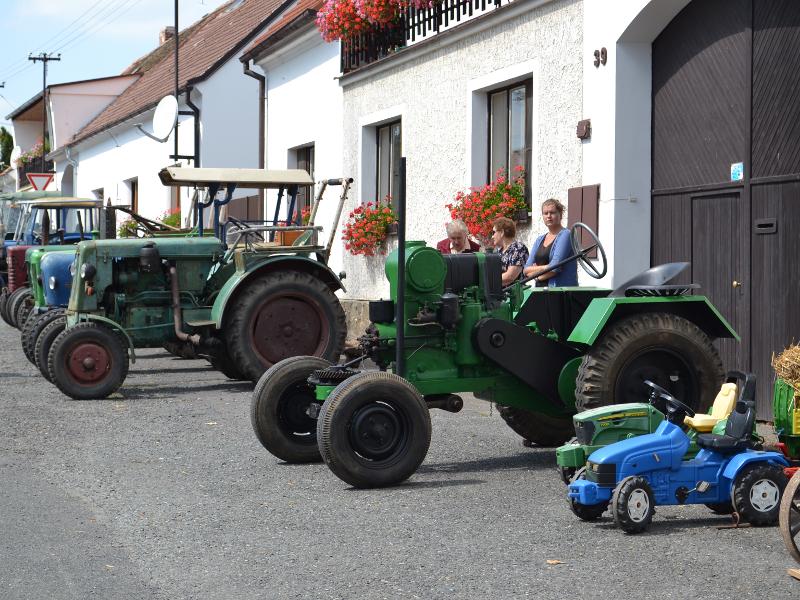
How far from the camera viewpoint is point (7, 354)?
16.5 m

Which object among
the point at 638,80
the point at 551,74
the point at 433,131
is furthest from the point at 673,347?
the point at 433,131

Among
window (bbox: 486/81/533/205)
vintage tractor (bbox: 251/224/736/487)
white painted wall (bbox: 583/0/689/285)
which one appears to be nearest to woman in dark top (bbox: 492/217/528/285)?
white painted wall (bbox: 583/0/689/285)

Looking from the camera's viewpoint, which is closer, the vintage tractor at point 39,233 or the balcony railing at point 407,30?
the balcony railing at point 407,30

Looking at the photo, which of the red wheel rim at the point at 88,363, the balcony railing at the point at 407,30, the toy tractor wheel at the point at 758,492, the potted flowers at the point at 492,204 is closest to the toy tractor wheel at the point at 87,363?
the red wheel rim at the point at 88,363

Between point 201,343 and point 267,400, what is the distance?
4.78 meters

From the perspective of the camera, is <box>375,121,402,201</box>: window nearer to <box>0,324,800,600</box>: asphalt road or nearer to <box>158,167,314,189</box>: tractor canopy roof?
<box>158,167,314,189</box>: tractor canopy roof

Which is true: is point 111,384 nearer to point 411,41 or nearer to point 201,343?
point 201,343

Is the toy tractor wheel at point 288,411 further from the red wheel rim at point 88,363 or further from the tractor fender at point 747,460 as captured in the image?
the red wheel rim at point 88,363

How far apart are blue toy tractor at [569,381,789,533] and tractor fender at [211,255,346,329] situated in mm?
6656

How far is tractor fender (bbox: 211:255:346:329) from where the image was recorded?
1226 centimetres

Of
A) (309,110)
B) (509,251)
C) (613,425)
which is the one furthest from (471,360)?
(309,110)

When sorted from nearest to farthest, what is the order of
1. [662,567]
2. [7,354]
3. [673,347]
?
[662,567], [673,347], [7,354]

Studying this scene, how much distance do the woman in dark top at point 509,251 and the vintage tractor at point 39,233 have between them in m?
10.1

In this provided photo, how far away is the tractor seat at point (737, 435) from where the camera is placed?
20.0 ft
